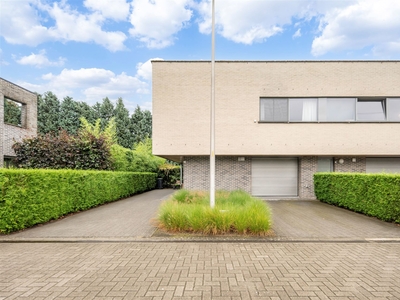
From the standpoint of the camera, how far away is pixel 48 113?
127ft

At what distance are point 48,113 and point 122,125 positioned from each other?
12026 mm

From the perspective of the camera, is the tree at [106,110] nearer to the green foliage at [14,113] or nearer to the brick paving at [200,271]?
the green foliage at [14,113]

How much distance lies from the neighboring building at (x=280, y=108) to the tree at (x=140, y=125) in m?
32.6

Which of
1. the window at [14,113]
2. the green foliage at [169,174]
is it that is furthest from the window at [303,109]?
the window at [14,113]

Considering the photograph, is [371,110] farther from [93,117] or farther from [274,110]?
[93,117]

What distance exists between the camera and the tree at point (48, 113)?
37.9 m

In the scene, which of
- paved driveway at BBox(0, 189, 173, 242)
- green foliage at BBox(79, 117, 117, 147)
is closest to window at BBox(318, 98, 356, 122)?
paved driveway at BBox(0, 189, 173, 242)

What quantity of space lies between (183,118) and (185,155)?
1896 mm

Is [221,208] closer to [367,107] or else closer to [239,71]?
[239,71]

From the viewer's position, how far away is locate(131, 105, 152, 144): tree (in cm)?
4366

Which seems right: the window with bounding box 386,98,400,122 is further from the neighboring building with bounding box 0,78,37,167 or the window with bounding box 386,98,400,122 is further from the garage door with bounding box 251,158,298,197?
the neighboring building with bounding box 0,78,37,167

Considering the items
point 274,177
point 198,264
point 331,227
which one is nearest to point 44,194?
point 198,264

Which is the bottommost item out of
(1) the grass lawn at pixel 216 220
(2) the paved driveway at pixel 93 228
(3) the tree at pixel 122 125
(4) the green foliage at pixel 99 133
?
(2) the paved driveway at pixel 93 228

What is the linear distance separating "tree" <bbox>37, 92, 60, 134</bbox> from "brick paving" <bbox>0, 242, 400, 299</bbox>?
130ft
